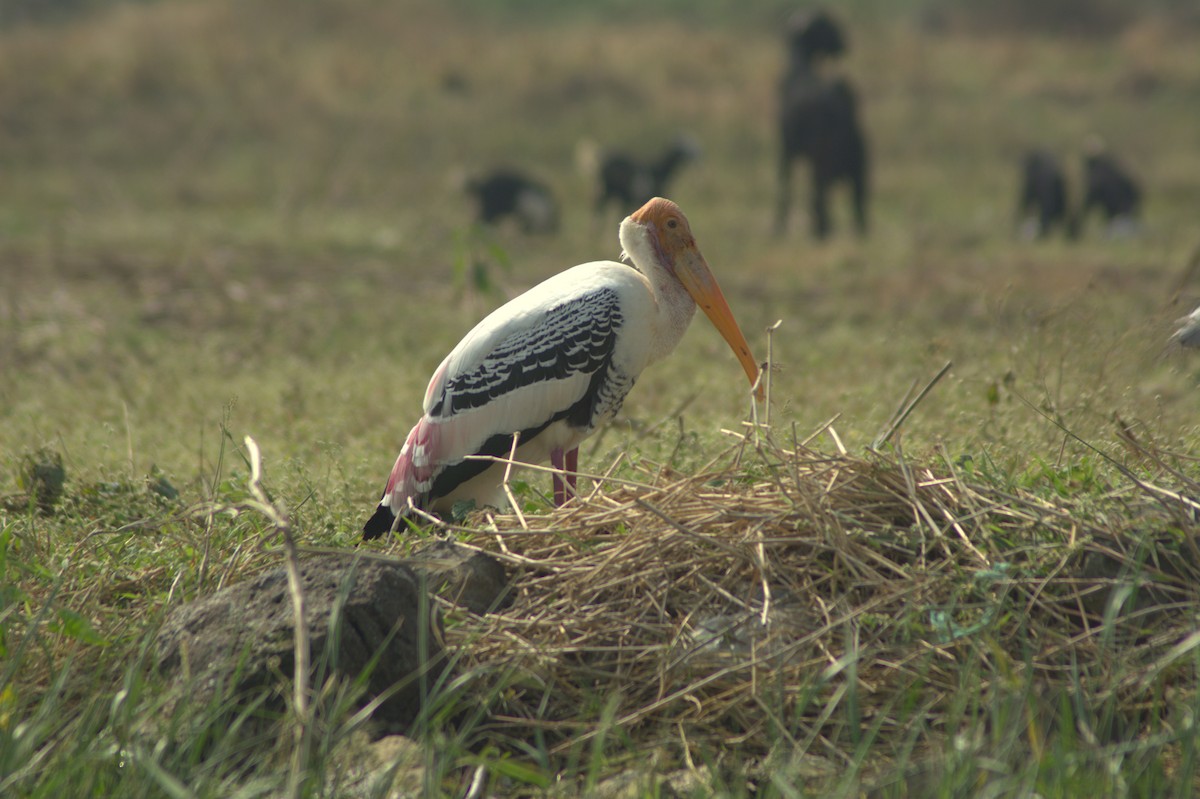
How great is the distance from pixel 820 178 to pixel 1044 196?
224cm

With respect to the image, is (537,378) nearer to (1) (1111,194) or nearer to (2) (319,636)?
(2) (319,636)

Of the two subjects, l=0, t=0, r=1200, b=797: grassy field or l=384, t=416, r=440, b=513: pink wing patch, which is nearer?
l=0, t=0, r=1200, b=797: grassy field

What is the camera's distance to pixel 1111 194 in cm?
1259

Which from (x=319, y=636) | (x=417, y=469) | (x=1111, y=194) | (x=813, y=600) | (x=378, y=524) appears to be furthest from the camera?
(x=1111, y=194)

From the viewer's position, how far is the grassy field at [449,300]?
2703mm

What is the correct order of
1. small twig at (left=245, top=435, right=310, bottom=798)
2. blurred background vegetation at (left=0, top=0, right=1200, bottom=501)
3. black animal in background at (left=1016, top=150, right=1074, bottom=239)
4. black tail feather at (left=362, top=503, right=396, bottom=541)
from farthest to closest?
black animal in background at (left=1016, top=150, right=1074, bottom=239)
blurred background vegetation at (left=0, top=0, right=1200, bottom=501)
black tail feather at (left=362, top=503, right=396, bottom=541)
small twig at (left=245, top=435, right=310, bottom=798)

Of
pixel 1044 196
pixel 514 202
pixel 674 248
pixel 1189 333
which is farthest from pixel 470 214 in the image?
pixel 1189 333

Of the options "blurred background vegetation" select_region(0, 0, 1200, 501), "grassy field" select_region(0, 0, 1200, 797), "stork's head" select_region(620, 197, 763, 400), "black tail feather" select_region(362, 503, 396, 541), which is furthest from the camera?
"blurred background vegetation" select_region(0, 0, 1200, 501)

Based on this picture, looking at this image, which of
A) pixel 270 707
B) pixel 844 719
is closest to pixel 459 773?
pixel 270 707

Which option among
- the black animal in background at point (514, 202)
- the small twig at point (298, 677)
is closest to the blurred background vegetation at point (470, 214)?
the black animal in background at point (514, 202)

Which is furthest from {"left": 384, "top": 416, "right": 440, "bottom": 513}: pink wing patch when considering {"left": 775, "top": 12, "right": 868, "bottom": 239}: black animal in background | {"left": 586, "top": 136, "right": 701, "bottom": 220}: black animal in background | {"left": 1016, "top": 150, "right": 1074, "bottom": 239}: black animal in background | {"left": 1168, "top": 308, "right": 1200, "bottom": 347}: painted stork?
{"left": 1016, "top": 150, "right": 1074, "bottom": 239}: black animal in background

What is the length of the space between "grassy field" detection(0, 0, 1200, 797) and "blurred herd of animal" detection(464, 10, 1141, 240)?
0.45 m

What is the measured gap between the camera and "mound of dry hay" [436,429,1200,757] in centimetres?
277

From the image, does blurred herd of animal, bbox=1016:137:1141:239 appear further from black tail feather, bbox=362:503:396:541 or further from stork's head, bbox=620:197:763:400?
black tail feather, bbox=362:503:396:541
